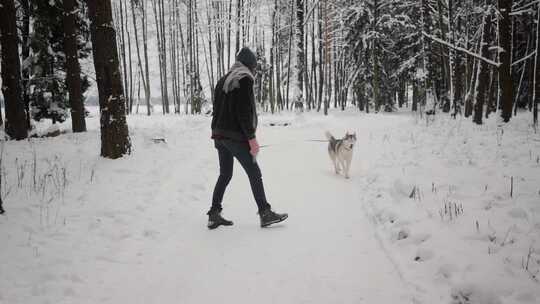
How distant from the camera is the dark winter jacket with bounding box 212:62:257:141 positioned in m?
4.07

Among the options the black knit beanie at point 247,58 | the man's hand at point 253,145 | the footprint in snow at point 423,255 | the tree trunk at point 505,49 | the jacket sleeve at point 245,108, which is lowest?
the footprint in snow at point 423,255

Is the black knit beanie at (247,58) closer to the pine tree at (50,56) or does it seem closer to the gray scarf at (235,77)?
the gray scarf at (235,77)

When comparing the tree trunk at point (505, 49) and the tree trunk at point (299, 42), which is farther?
the tree trunk at point (299, 42)

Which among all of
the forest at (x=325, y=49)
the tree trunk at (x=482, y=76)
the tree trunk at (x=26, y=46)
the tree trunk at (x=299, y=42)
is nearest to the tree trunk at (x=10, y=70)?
the forest at (x=325, y=49)

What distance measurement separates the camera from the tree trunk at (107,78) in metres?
6.96

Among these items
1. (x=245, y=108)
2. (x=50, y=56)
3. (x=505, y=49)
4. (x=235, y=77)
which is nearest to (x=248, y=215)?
(x=245, y=108)

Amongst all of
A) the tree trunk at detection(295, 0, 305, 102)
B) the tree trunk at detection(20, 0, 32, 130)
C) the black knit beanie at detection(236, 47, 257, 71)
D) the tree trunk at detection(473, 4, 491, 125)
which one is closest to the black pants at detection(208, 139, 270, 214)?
the black knit beanie at detection(236, 47, 257, 71)

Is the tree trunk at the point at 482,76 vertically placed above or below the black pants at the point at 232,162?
above

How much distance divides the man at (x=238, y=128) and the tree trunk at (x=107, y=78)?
391 cm

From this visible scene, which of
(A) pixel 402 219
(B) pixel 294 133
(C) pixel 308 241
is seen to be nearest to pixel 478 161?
(A) pixel 402 219

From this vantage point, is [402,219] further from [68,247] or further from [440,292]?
[68,247]

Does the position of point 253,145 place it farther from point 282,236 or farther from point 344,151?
point 344,151

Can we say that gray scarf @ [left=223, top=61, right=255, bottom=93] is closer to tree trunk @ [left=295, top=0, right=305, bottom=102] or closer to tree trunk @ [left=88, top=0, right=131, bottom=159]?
tree trunk @ [left=88, top=0, right=131, bottom=159]

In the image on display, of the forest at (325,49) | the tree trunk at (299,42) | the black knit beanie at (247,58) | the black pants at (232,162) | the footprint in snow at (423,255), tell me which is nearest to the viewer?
the footprint in snow at (423,255)
